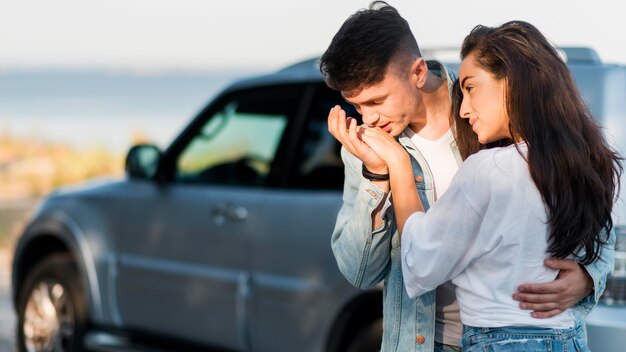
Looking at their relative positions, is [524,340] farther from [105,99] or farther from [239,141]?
[105,99]

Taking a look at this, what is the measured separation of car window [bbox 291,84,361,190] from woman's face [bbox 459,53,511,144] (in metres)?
2.48

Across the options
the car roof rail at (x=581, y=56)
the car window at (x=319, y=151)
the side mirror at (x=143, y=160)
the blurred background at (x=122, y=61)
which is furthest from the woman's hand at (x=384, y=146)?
the blurred background at (x=122, y=61)

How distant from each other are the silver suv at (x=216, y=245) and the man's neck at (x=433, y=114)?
4.74 ft

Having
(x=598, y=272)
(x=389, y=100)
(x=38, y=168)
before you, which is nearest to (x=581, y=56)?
(x=389, y=100)

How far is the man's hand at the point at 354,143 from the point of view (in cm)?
308

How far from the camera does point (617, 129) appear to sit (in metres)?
4.45

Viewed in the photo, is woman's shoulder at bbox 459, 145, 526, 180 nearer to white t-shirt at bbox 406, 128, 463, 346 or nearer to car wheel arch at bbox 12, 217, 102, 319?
white t-shirt at bbox 406, 128, 463, 346

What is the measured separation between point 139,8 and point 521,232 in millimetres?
33104

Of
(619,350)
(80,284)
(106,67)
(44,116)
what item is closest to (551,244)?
(619,350)

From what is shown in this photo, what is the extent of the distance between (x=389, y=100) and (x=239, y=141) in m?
2.80

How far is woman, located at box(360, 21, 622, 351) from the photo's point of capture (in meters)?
2.82

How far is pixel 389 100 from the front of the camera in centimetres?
320

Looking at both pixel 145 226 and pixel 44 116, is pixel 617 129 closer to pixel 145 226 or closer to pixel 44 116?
pixel 145 226

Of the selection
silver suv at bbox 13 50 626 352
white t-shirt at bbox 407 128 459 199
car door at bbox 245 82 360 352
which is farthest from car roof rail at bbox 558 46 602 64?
white t-shirt at bbox 407 128 459 199
